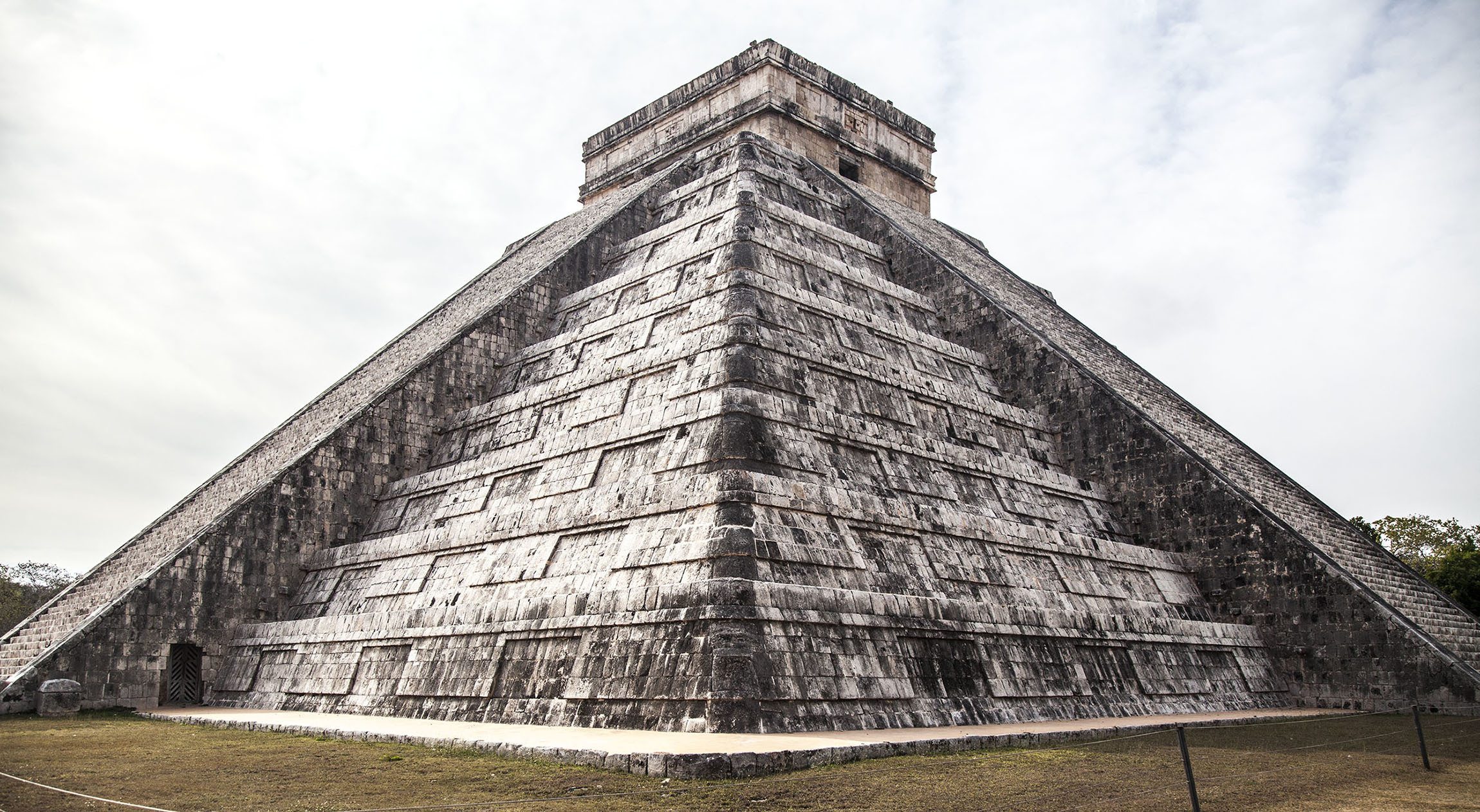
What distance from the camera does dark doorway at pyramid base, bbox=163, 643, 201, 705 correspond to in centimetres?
1532

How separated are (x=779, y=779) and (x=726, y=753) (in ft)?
1.40

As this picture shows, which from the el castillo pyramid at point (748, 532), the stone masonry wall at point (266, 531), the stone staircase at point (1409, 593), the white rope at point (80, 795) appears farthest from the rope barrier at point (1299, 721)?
the stone masonry wall at point (266, 531)

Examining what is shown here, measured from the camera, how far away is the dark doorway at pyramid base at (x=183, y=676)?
50.3ft

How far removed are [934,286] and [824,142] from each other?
670 cm

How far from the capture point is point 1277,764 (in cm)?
924

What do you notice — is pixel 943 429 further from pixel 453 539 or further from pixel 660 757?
pixel 660 757

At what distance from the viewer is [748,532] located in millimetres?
11031

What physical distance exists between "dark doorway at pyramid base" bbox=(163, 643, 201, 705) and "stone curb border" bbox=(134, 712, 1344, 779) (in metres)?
4.00

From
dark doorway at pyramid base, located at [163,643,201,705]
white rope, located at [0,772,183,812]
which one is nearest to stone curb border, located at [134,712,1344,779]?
white rope, located at [0,772,183,812]

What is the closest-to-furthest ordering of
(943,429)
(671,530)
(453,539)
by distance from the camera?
(671,530) < (453,539) < (943,429)

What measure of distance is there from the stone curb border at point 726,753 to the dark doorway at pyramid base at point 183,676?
400cm

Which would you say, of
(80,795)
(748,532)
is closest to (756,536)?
(748,532)

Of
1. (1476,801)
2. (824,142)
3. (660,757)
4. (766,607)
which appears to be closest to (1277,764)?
(1476,801)

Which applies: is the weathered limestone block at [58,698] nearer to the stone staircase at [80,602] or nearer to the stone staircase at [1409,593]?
the stone staircase at [80,602]
